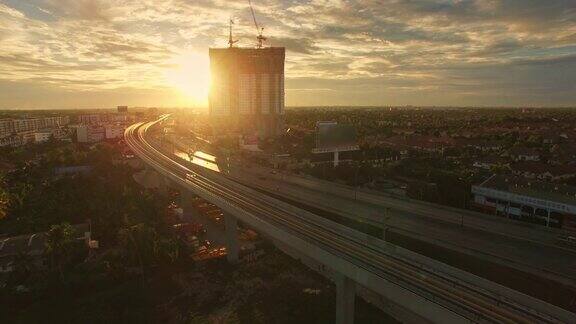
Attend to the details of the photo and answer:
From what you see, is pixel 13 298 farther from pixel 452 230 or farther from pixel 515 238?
pixel 515 238

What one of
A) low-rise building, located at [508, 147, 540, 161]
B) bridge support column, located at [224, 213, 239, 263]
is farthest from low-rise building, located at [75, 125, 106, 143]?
low-rise building, located at [508, 147, 540, 161]

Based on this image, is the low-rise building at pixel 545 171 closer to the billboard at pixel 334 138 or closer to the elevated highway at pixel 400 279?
the billboard at pixel 334 138

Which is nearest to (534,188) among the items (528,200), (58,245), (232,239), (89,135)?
(528,200)

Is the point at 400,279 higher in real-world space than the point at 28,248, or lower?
higher

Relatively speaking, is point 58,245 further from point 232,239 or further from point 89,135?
point 89,135

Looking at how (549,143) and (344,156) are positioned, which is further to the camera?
(549,143)

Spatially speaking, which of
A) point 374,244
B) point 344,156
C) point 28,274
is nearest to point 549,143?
point 344,156

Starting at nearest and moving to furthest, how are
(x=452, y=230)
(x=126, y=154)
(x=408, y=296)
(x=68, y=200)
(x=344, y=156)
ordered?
(x=408, y=296), (x=452, y=230), (x=68, y=200), (x=344, y=156), (x=126, y=154)
